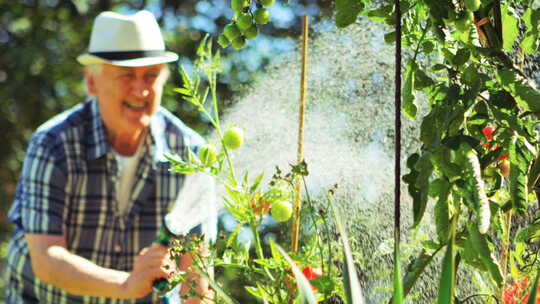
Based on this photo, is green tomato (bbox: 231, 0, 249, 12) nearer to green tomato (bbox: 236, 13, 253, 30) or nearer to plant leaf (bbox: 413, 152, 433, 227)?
green tomato (bbox: 236, 13, 253, 30)

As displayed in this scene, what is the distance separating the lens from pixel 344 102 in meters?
1.24

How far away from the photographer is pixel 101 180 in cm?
213

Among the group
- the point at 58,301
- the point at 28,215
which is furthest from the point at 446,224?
the point at 58,301

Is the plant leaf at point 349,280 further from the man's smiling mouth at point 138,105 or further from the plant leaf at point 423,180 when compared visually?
the man's smiling mouth at point 138,105

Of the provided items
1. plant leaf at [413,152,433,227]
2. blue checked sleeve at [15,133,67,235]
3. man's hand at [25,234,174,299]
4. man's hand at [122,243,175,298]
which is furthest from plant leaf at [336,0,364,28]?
blue checked sleeve at [15,133,67,235]

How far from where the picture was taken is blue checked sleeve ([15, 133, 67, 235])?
1.90 metres

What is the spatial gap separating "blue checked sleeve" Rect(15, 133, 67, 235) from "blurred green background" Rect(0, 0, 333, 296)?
3617 millimetres

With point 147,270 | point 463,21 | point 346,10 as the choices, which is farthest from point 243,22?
point 147,270

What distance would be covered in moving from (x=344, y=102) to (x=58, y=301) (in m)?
1.18

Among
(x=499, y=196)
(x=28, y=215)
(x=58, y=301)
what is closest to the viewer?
(x=499, y=196)

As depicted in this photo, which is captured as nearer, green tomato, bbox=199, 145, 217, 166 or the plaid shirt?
green tomato, bbox=199, 145, 217, 166

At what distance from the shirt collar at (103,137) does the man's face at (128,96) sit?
25mm

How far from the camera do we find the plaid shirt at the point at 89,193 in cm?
197

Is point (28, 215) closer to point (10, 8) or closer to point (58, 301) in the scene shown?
point (58, 301)
